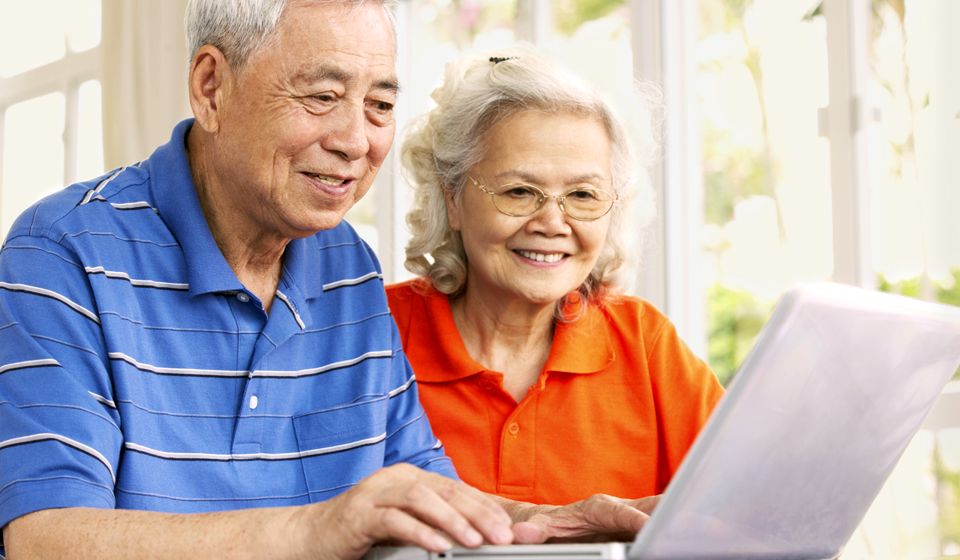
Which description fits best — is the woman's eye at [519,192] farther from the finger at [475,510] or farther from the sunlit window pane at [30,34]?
the sunlit window pane at [30,34]

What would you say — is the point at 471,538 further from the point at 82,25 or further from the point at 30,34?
the point at 30,34

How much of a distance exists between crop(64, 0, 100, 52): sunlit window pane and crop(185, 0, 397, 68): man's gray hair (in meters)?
3.51

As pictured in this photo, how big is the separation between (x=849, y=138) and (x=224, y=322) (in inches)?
64.2

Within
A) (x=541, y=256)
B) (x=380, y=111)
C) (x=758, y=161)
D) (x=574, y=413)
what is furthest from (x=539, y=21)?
Answer: (x=380, y=111)

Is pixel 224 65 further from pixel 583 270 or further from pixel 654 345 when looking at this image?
pixel 654 345

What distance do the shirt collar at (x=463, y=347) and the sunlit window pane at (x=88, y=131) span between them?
316cm

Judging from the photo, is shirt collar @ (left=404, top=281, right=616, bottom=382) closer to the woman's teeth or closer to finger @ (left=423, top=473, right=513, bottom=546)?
the woman's teeth

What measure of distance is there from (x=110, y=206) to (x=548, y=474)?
879 millimetres

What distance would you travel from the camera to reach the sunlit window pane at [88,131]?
489 cm

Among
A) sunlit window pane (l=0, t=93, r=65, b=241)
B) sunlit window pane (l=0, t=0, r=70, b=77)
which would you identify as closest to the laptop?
sunlit window pane (l=0, t=93, r=65, b=241)

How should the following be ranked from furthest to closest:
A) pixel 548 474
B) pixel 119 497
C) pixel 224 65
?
pixel 548 474, pixel 224 65, pixel 119 497

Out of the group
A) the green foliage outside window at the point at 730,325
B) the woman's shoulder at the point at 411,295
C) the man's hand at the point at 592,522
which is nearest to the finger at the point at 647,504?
the man's hand at the point at 592,522

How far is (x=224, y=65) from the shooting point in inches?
64.8

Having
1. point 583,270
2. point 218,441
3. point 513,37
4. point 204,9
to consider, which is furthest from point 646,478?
point 513,37
